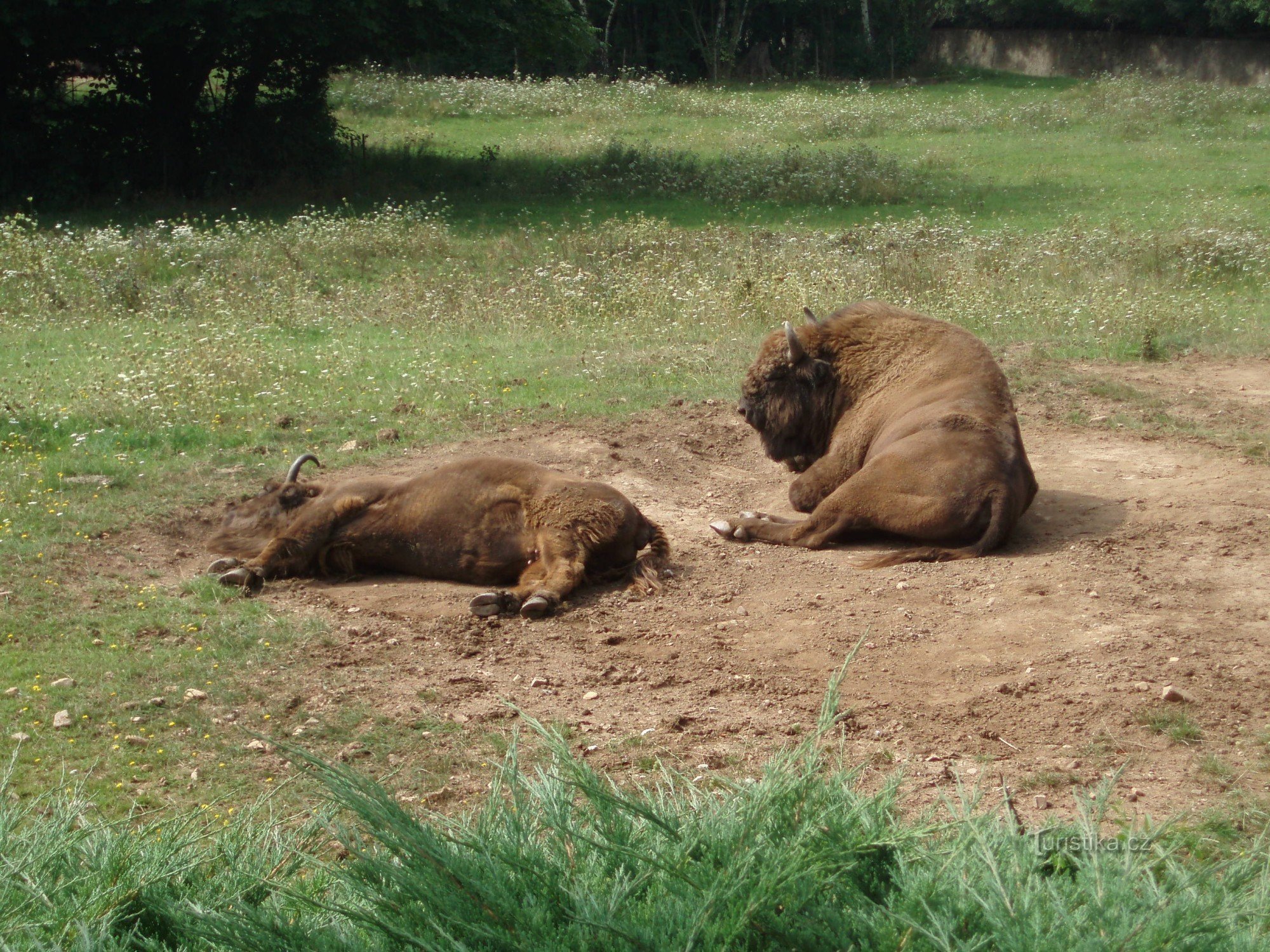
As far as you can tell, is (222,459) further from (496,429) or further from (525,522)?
(525,522)

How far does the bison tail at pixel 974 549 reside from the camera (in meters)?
6.75

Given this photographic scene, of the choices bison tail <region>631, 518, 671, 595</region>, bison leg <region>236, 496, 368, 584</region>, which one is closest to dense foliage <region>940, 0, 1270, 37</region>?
bison tail <region>631, 518, 671, 595</region>

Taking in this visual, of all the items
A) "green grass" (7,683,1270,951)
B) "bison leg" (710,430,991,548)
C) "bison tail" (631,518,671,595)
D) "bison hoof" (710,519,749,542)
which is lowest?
"bison hoof" (710,519,749,542)

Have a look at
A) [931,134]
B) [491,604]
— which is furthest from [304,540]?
[931,134]

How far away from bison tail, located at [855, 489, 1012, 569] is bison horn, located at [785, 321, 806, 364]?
1872 millimetres

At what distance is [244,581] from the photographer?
6871 mm

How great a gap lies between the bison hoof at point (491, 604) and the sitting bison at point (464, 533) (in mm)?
62

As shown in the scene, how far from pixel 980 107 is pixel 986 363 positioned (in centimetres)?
3011

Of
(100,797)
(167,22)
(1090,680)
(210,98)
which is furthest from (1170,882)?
(210,98)

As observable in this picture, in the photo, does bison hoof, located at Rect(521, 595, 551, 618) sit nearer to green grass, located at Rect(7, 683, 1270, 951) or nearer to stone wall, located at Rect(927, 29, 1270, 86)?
green grass, located at Rect(7, 683, 1270, 951)

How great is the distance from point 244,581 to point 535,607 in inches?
68.0

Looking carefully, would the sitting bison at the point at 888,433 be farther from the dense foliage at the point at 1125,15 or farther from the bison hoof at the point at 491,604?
the dense foliage at the point at 1125,15

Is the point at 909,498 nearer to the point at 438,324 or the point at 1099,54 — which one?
the point at 438,324

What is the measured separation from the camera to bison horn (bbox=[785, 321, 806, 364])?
8.23m
